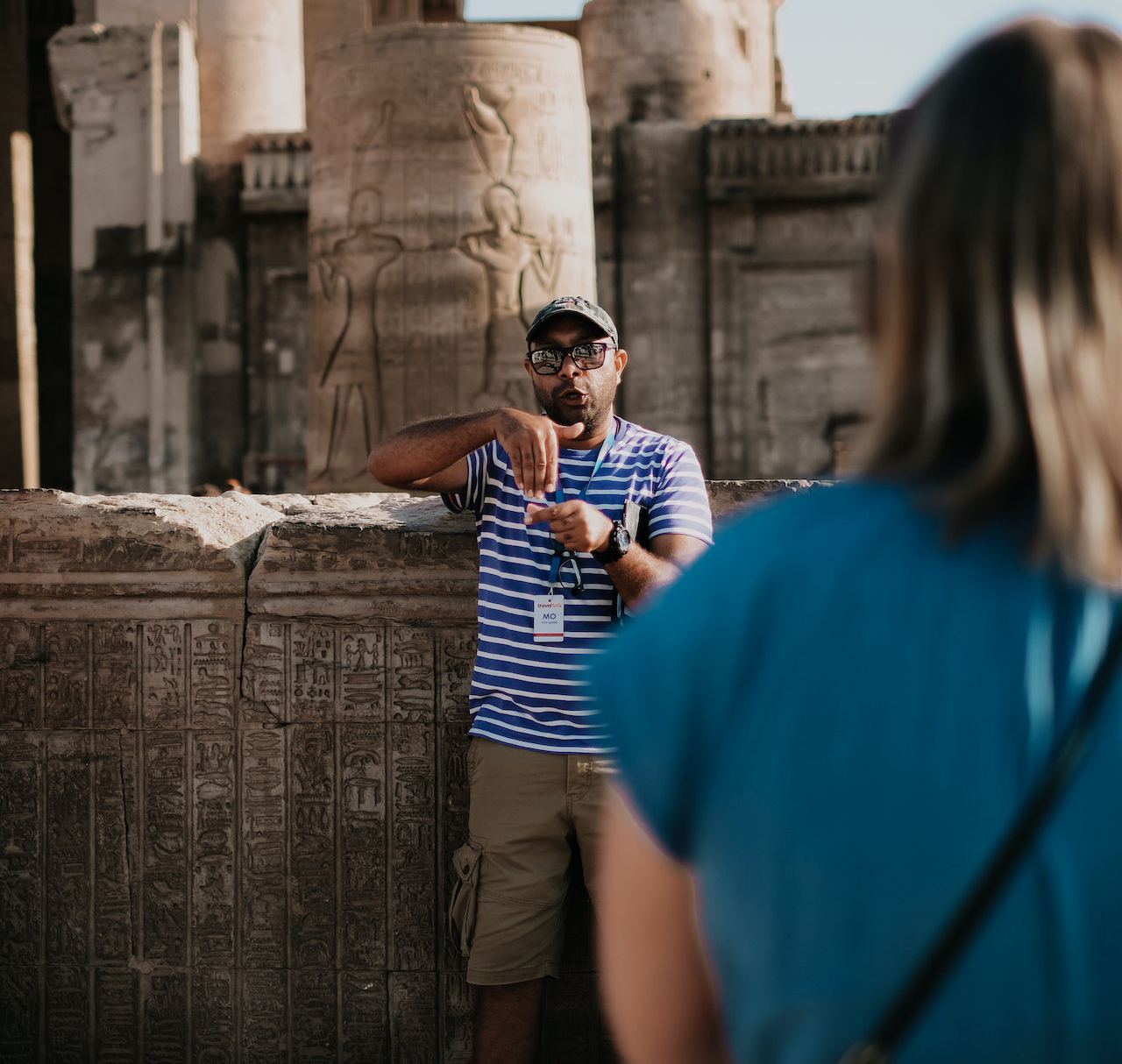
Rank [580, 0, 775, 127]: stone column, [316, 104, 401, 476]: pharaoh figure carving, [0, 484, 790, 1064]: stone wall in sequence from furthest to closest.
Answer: [580, 0, 775, 127]: stone column → [316, 104, 401, 476]: pharaoh figure carving → [0, 484, 790, 1064]: stone wall

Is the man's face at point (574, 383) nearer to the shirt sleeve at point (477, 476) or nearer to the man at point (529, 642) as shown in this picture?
the man at point (529, 642)

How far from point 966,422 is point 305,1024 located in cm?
281

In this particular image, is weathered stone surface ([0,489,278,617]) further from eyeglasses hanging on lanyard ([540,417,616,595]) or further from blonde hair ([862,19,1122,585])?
blonde hair ([862,19,1122,585])

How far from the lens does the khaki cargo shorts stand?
2922 millimetres

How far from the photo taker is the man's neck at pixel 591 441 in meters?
3.12

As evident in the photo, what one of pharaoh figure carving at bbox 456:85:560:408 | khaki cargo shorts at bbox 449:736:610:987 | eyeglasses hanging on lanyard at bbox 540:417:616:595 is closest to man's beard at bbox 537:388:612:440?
eyeglasses hanging on lanyard at bbox 540:417:616:595

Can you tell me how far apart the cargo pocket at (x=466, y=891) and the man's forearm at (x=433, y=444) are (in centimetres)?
75

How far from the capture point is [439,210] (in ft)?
29.8

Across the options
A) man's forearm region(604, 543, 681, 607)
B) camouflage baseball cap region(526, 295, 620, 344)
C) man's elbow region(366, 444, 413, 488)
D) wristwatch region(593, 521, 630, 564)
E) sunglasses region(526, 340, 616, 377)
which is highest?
camouflage baseball cap region(526, 295, 620, 344)

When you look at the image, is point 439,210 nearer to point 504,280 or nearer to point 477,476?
point 504,280

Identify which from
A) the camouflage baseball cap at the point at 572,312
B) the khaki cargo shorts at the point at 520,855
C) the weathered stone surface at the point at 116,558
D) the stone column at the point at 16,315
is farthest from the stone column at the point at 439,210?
the stone column at the point at 16,315

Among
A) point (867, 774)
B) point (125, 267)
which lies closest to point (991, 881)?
point (867, 774)

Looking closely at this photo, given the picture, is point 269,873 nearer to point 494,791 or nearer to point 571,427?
point 494,791

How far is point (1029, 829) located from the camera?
0.99 metres
